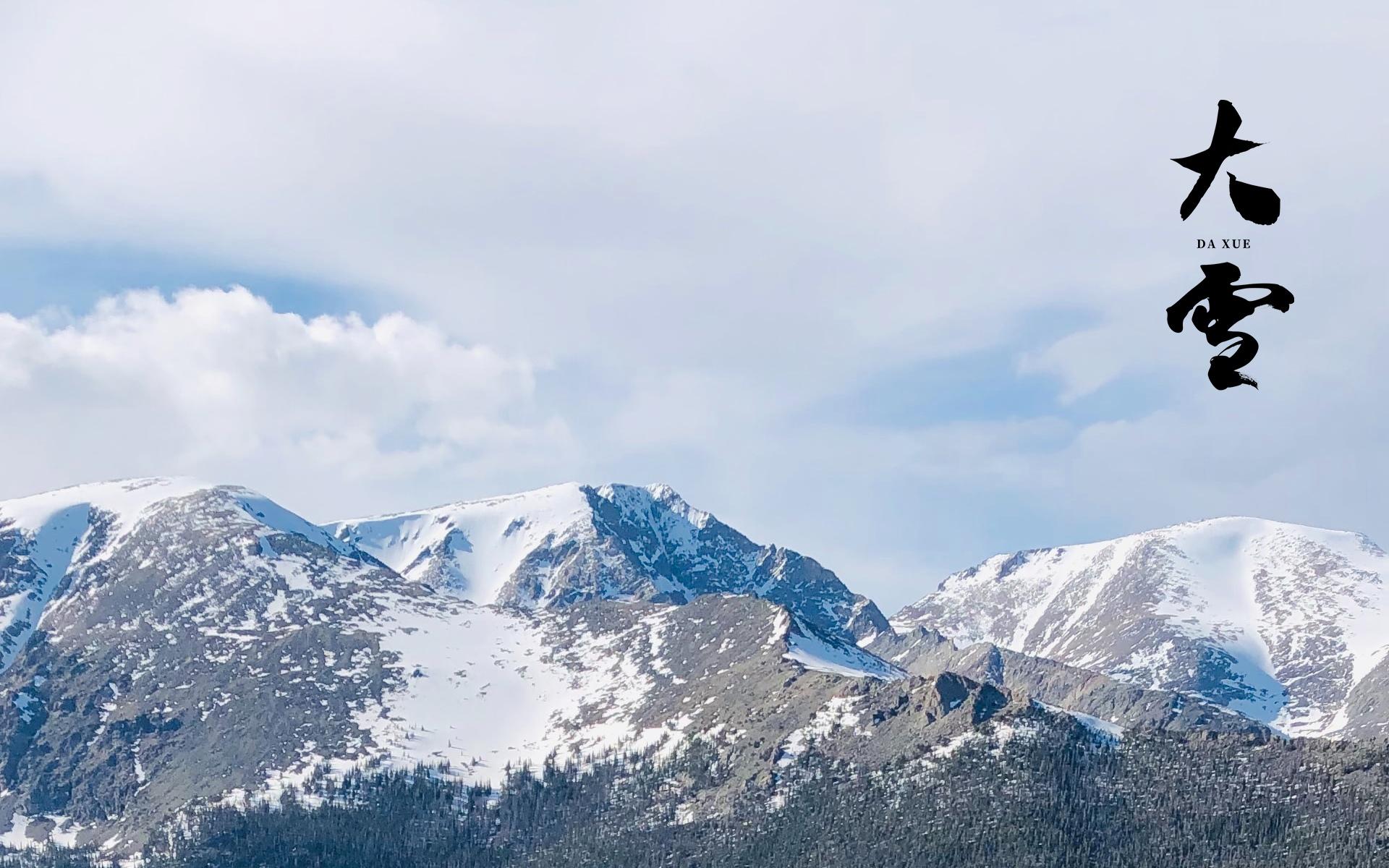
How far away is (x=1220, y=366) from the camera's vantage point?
319ft

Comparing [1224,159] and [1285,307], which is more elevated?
[1224,159]

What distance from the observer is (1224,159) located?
101 m

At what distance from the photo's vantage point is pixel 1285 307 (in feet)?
327

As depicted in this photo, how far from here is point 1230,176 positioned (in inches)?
3925

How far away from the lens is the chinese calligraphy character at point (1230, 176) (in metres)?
98.0

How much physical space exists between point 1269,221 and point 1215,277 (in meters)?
4.31

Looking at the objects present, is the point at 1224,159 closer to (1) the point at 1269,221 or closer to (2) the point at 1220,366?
(1) the point at 1269,221

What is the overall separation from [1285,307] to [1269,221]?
5161 mm

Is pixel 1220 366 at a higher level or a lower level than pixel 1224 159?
lower

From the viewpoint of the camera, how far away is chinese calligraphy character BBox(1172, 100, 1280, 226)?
322ft

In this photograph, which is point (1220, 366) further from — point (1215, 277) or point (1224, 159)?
point (1224, 159)

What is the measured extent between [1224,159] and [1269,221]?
5.19 m

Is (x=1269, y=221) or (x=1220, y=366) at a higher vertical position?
(x=1269, y=221)

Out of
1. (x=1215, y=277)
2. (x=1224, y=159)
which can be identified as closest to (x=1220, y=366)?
(x=1215, y=277)
